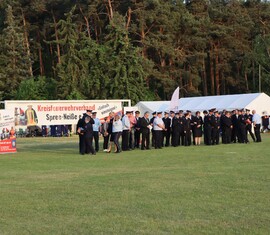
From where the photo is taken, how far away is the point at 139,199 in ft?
28.6

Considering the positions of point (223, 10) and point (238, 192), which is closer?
point (238, 192)

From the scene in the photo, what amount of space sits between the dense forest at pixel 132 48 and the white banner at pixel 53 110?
15.7 meters

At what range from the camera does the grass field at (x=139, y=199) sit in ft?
22.1

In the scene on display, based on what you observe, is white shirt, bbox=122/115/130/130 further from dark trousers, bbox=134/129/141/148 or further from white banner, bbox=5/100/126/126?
white banner, bbox=5/100/126/126

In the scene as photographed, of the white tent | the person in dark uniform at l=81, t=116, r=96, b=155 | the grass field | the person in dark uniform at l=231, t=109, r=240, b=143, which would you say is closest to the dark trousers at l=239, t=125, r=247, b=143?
the person in dark uniform at l=231, t=109, r=240, b=143

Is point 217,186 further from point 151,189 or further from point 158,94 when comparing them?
point 158,94

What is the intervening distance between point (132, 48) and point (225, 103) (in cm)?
1931

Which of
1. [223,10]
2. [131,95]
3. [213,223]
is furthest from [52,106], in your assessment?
[223,10]

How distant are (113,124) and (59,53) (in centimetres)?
3907

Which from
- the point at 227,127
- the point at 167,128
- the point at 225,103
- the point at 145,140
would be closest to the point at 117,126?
the point at 145,140

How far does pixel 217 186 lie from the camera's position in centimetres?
988

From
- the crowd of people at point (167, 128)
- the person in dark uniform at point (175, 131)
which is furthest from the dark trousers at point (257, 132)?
the person in dark uniform at point (175, 131)

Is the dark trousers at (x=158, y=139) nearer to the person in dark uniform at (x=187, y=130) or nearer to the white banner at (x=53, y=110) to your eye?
the person in dark uniform at (x=187, y=130)

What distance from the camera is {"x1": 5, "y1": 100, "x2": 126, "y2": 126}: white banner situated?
31.7 metres
